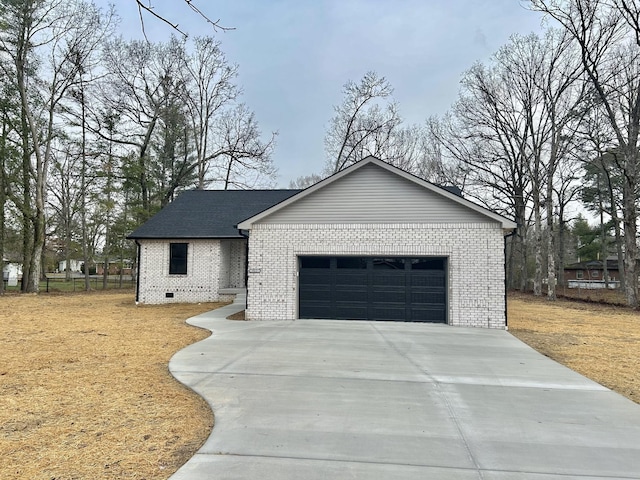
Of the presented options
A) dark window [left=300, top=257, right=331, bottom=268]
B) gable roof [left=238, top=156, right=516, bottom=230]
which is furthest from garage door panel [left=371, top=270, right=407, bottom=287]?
gable roof [left=238, top=156, right=516, bottom=230]

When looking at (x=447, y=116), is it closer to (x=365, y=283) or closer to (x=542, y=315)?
(x=542, y=315)

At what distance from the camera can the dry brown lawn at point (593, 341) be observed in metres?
6.96

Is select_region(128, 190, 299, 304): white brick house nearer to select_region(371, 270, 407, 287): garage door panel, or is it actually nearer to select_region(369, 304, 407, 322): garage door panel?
select_region(371, 270, 407, 287): garage door panel

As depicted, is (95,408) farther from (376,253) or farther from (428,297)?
(428,297)

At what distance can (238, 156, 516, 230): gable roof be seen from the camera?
12.6 meters

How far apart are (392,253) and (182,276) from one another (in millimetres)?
10429

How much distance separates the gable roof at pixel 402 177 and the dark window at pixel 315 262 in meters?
1.94

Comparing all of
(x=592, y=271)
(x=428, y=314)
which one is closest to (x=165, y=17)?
(x=428, y=314)

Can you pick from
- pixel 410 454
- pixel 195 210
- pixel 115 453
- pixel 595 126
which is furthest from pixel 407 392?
pixel 595 126

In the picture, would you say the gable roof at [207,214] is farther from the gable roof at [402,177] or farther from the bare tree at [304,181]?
the bare tree at [304,181]

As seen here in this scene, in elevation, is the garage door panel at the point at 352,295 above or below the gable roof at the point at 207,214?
below

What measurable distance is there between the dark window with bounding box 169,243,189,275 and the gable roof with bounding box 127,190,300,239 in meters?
0.55

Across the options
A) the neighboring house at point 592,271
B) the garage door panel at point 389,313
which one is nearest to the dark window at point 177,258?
the garage door panel at point 389,313

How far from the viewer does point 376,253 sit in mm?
13078
